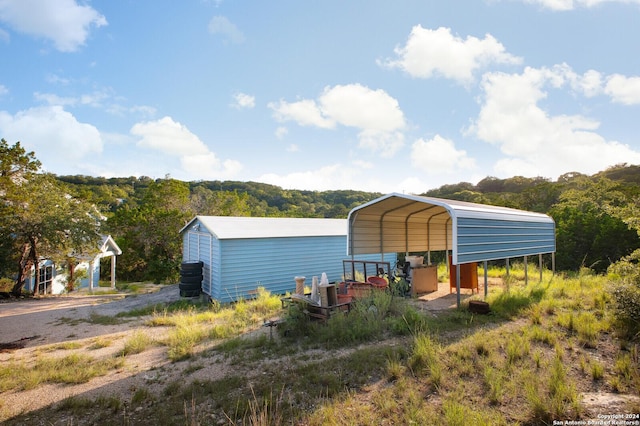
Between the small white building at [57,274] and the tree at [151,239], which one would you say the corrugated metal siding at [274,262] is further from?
the tree at [151,239]

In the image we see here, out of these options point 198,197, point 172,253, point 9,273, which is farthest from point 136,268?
point 9,273

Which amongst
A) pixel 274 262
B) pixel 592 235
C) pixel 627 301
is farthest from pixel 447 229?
pixel 627 301

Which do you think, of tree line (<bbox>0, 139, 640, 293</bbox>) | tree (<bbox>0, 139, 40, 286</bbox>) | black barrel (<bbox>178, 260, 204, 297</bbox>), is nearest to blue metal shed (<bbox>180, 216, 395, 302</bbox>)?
black barrel (<bbox>178, 260, 204, 297</bbox>)

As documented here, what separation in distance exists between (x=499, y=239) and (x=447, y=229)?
5.74m

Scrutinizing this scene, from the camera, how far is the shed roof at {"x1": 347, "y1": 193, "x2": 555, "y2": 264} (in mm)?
8000

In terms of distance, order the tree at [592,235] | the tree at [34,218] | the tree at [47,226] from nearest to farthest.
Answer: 1. the tree at [34,218]
2. the tree at [47,226]
3. the tree at [592,235]

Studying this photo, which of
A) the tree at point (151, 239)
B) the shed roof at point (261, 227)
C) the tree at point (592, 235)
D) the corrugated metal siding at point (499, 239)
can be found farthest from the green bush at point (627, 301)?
the tree at point (151, 239)

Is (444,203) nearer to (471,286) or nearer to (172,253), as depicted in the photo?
(471,286)

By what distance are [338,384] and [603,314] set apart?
6538mm

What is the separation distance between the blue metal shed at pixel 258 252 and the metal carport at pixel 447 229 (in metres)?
2.37

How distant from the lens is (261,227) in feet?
41.8

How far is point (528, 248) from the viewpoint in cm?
1074

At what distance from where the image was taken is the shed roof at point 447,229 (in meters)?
8.00

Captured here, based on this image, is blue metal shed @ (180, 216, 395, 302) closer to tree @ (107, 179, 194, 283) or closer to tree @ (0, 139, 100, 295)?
tree @ (0, 139, 100, 295)
